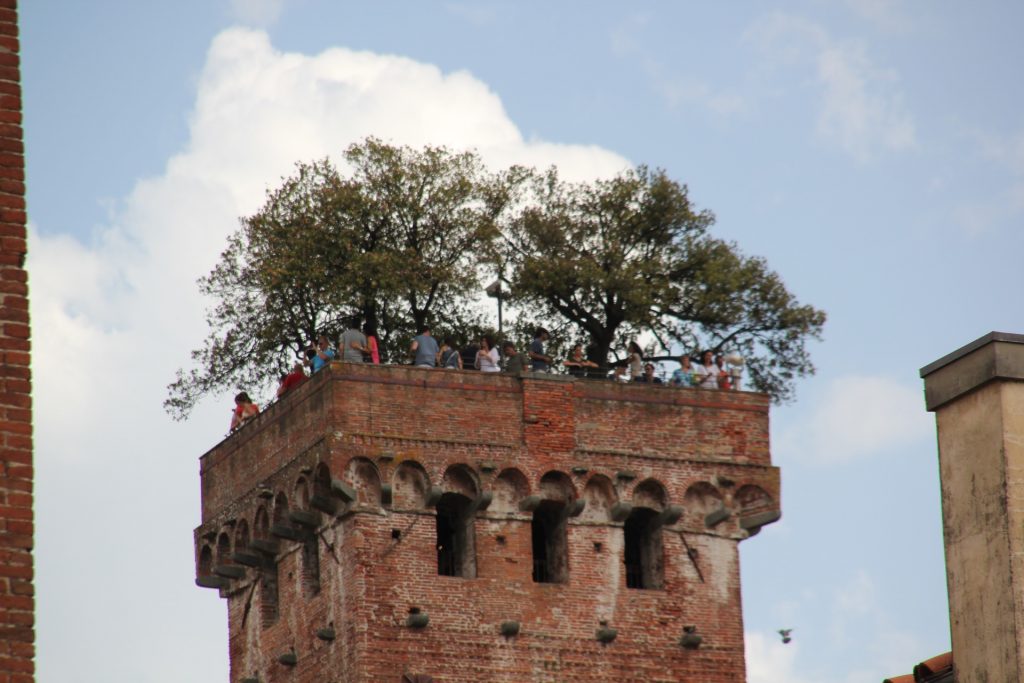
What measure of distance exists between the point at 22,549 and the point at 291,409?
91.6ft

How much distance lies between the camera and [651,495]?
4578cm

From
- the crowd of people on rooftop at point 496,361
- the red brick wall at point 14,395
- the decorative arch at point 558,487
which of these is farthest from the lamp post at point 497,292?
the red brick wall at point 14,395

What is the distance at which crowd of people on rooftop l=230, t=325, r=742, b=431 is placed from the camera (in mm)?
44281

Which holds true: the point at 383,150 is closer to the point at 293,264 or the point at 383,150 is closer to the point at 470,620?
the point at 293,264

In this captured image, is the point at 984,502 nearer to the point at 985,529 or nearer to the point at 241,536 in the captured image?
the point at 985,529

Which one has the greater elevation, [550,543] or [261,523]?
[261,523]

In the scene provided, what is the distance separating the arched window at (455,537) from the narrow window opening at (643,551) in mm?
3039

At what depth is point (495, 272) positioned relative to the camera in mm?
49000

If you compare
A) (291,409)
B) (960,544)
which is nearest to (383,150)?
(291,409)

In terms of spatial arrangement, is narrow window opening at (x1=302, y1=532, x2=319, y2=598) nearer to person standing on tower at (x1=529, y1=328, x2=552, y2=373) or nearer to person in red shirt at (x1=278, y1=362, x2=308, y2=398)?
person in red shirt at (x1=278, y1=362, x2=308, y2=398)

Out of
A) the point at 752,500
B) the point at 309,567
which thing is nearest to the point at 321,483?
the point at 309,567

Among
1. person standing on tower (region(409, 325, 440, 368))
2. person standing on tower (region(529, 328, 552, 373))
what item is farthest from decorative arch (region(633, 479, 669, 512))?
person standing on tower (region(409, 325, 440, 368))

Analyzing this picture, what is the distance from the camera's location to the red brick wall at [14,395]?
16.7m

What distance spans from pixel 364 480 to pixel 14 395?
26.3 metres
